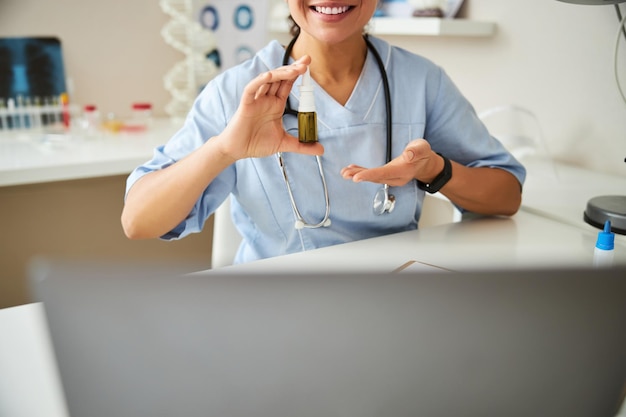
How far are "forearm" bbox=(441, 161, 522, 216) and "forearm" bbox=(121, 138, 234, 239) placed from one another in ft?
1.48

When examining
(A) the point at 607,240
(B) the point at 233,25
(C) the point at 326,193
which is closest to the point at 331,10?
Answer: (C) the point at 326,193

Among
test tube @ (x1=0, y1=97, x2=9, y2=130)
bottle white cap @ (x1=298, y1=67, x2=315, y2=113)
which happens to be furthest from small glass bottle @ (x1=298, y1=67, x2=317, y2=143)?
test tube @ (x1=0, y1=97, x2=9, y2=130)

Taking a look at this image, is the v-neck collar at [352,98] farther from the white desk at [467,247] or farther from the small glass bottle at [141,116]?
the small glass bottle at [141,116]

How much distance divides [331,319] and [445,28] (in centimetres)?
147

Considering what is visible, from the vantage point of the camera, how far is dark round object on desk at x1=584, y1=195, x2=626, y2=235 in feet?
3.50

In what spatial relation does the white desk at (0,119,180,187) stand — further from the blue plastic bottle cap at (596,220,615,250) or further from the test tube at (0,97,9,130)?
the blue plastic bottle cap at (596,220,615,250)

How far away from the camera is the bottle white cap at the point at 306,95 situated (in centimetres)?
87

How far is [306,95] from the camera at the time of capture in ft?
2.89

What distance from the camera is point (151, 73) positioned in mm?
2176

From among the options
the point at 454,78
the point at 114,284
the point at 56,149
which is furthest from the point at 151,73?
the point at 114,284

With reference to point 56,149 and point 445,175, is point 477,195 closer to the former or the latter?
point 445,175

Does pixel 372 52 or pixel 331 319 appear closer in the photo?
pixel 331 319

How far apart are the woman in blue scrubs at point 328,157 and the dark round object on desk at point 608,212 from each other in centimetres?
15

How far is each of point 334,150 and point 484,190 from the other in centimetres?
32
